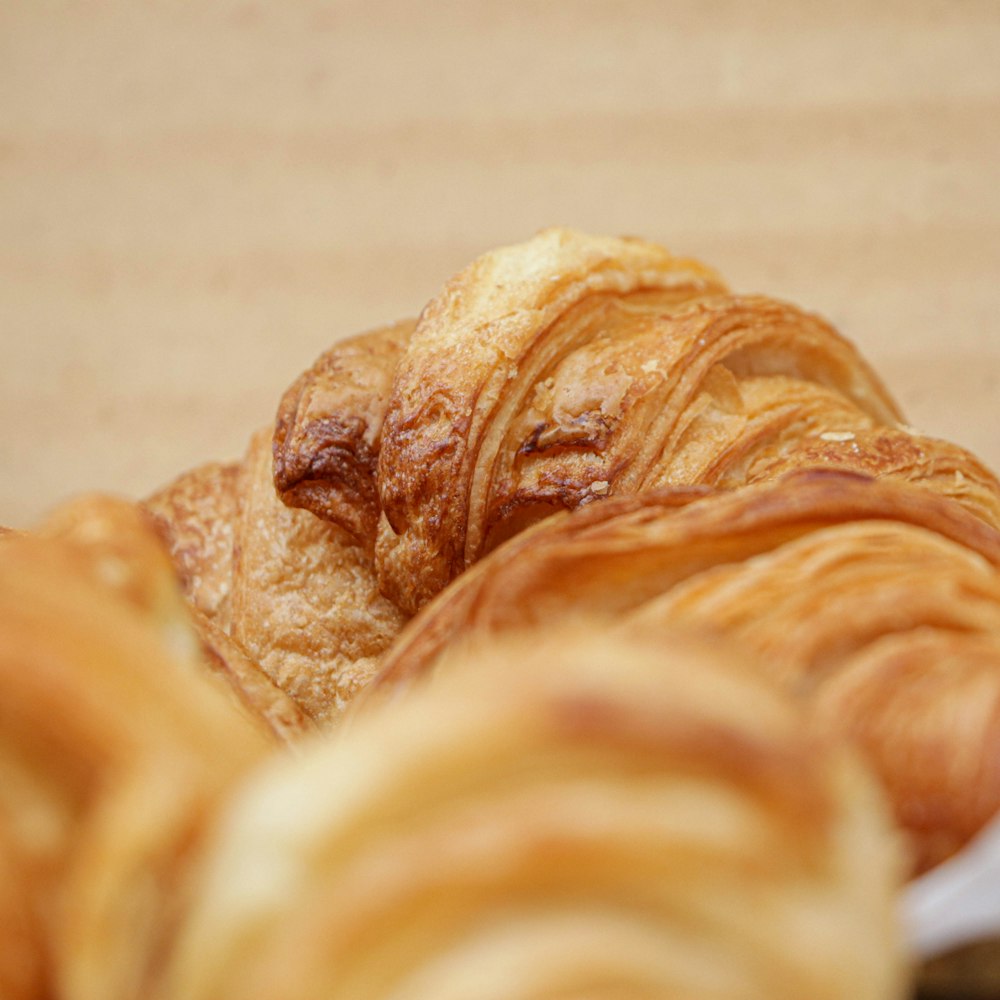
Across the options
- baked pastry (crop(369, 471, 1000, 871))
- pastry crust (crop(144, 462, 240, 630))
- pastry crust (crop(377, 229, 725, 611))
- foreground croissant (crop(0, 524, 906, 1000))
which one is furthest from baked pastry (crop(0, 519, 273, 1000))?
pastry crust (crop(144, 462, 240, 630))

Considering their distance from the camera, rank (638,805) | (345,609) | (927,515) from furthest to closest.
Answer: (345,609) < (927,515) < (638,805)

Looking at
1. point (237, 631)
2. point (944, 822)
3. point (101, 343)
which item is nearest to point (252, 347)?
point (101, 343)

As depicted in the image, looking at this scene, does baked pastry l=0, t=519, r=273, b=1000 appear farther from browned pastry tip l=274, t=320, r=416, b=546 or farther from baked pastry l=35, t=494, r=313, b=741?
browned pastry tip l=274, t=320, r=416, b=546

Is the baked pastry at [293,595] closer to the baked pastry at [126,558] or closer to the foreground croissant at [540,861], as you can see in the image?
the baked pastry at [126,558]

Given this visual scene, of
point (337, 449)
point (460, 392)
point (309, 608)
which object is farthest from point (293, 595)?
point (460, 392)

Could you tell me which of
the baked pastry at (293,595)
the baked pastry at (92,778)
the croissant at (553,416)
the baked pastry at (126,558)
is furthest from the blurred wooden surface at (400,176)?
the baked pastry at (92,778)

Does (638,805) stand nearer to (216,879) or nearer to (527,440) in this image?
(216,879)

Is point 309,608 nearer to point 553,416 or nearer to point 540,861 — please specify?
point 553,416
